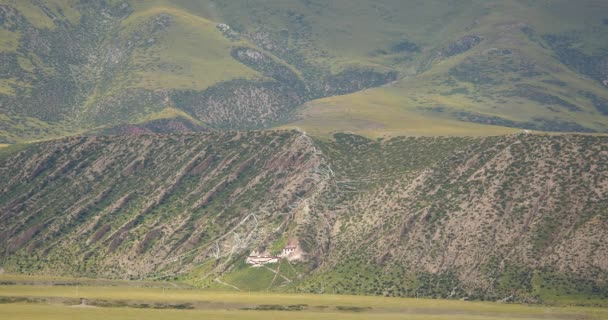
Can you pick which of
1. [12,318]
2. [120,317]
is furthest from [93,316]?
[12,318]

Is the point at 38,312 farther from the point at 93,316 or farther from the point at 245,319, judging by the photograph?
the point at 245,319

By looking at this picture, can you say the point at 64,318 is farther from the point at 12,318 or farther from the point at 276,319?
the point at 276,319

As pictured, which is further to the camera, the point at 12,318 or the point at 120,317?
the point at 120,317

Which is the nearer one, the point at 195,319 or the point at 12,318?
the point at 12,318

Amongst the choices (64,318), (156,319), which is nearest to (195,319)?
(156,319)

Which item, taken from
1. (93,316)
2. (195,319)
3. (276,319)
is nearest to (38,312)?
(93,316)

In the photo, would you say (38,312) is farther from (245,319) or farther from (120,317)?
(245,319)

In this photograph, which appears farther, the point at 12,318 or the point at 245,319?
the point at 245,319
